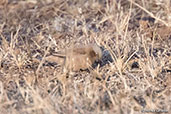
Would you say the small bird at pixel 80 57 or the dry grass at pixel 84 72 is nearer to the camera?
the dry grass at pixel 84 72

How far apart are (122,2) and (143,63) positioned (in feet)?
6.46

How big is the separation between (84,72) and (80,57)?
0.23m

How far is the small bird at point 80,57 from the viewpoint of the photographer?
3.71 meters

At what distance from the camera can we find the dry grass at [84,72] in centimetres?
322

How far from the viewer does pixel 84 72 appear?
153 inches

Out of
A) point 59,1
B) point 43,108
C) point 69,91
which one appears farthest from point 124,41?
point 59,1

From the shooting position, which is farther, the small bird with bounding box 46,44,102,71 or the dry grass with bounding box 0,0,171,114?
the small bird with bounding box 46,44,102,71

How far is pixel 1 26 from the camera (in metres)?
4.99

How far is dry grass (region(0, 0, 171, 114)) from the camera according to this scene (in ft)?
10.6

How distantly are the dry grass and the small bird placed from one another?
0.09 metres

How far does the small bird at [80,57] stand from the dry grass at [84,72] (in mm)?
→ 91

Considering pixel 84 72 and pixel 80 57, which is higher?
pixel 80 57

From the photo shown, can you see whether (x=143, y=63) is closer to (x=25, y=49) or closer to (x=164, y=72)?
(x=164, y=72)

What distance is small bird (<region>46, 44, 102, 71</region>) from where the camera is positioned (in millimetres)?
3709
